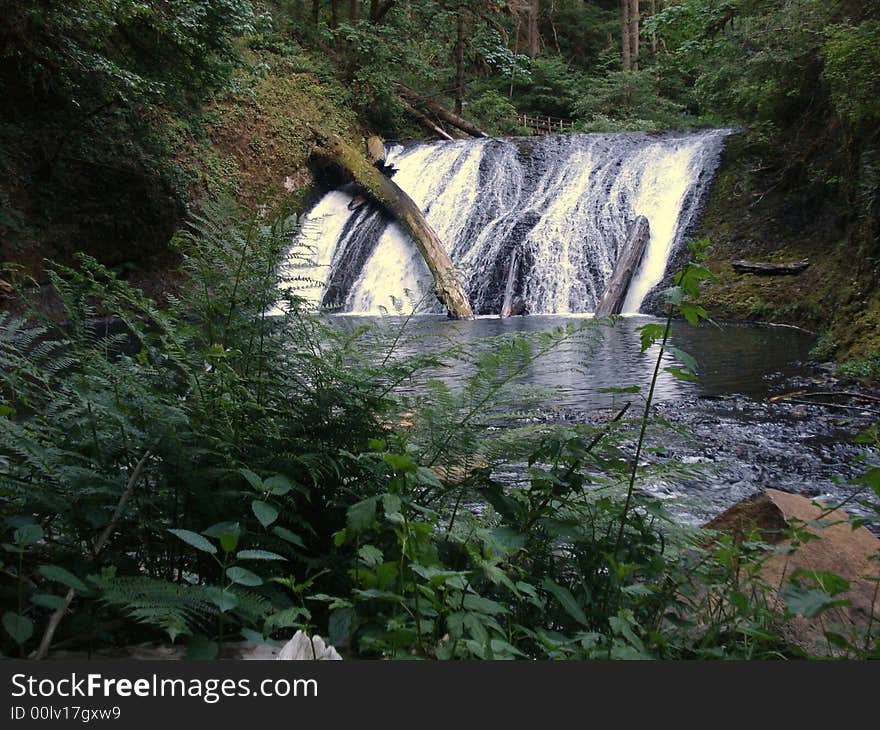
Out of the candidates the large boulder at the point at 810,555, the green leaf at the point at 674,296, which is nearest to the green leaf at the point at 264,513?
the green leaf at the point at 674,296

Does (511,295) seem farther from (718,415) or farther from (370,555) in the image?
(370,555)

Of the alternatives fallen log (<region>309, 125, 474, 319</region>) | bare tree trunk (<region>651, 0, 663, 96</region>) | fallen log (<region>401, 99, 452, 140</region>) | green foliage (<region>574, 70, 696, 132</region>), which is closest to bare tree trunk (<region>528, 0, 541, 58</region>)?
green foliage (<region>574, 70, 696, 132</region>)

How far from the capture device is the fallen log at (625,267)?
1459cm

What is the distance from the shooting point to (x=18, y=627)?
1.40 meters

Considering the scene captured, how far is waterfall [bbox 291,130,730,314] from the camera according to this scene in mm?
15773

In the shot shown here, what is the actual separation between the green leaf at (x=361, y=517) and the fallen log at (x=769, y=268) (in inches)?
556

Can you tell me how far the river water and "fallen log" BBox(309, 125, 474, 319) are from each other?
16.2 feet

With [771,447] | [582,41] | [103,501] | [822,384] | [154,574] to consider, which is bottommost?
[154,574]

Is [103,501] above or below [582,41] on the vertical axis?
below

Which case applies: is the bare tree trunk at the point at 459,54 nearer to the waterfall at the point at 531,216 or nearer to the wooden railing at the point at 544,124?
the wooden railing at the point at 544,124

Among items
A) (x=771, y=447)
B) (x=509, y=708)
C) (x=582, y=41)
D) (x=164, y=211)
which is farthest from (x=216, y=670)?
(x=582, y=41)

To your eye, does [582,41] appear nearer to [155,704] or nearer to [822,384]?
[822,384]

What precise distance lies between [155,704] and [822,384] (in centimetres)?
755

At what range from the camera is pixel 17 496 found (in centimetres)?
179
